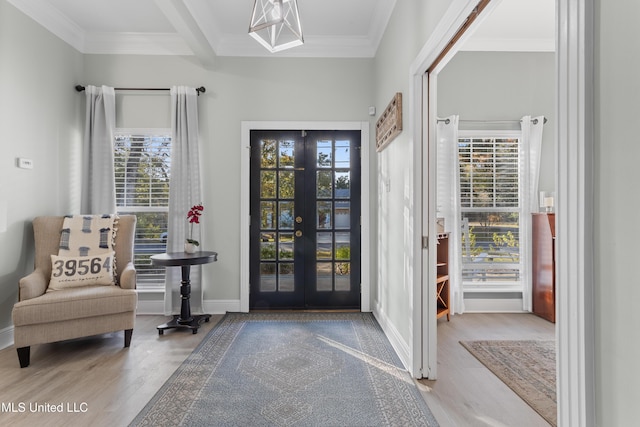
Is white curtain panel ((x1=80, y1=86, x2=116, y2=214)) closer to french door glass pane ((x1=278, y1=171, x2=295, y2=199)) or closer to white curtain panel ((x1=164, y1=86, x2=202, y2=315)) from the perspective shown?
white curtain panel ((x1=164, y1=86, x2=202, y2=315))

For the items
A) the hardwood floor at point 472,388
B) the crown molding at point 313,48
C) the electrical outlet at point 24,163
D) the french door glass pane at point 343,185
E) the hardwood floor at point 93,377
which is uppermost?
the crown molding at point 313,48

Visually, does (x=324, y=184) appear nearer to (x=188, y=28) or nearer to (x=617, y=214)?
(x=188, y=28)

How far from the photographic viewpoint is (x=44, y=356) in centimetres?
281

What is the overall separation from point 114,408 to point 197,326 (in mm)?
1324

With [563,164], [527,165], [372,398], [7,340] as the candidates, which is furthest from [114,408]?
[527,165]

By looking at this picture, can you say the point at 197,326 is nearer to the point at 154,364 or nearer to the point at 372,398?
the point at 154,364

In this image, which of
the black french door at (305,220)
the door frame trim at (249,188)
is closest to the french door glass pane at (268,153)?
the black french door at (305,220)

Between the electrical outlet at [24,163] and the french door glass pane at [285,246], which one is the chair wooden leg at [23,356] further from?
the french door glass pane at [285,246]

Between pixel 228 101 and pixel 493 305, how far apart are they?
12.4 feet

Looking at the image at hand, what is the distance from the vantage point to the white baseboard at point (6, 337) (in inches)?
118

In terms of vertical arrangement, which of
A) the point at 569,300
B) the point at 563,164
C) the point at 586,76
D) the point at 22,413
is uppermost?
the point at 586,76

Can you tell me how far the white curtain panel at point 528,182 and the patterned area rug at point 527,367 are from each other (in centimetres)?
101

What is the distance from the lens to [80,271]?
10.4 ft

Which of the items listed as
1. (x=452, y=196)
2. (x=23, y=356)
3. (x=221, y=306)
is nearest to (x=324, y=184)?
(x=452, y=196)
